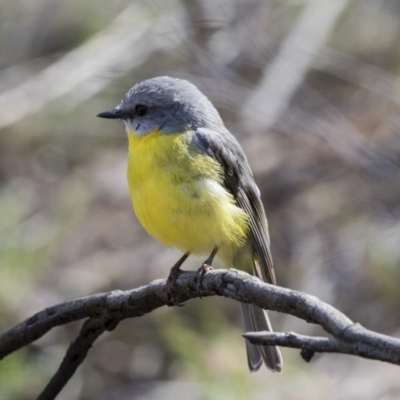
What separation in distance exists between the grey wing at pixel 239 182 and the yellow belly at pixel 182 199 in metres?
0.08

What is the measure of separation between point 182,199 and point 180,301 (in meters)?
0.70

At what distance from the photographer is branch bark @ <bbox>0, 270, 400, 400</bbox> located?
184 cm

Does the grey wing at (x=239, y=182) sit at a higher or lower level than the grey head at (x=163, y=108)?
lower

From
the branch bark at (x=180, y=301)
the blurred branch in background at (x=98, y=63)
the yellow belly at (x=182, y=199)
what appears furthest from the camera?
the blurred branch in background at (x=98, y=63)

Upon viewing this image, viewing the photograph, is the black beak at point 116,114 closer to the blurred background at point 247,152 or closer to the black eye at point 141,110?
the black eye at point 141,110

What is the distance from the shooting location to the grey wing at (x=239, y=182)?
12.9 feet

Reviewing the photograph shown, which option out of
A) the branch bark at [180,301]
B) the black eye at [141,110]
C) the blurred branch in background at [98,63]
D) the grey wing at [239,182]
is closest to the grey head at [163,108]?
the black eye at [141,110]

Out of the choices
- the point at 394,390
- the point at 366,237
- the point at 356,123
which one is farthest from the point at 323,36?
the point at 394,390

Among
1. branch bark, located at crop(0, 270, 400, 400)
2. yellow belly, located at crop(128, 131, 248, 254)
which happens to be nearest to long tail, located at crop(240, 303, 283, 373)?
yellow belly, located at crop(128, 131, 248, 254)

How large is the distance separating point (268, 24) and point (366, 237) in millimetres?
2235

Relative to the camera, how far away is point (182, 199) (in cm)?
356

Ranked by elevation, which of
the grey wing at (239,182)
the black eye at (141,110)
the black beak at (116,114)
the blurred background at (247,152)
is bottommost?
the blurred background at (247,152)

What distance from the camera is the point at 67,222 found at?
A: 6.56m

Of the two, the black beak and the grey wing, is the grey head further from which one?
the grey wing
